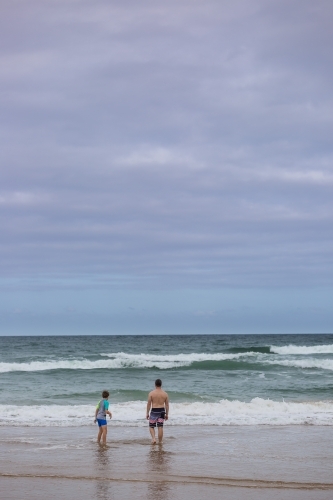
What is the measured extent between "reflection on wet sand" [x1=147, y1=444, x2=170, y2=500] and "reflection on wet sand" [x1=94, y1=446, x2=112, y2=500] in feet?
2.26

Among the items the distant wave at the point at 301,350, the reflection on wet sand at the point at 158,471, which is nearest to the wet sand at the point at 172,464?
the reflection on wet sand at the point at 158,471

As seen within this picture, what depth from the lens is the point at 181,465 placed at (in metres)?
11.2

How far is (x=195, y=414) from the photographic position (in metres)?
18.3

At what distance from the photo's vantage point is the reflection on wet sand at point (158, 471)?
9.12 metres

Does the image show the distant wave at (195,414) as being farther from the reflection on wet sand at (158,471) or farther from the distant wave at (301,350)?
the distant wave at (301,350)

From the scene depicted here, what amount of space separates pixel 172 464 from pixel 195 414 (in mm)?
7100

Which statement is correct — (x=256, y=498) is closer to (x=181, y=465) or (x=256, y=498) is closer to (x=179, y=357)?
(x=181, y=465)

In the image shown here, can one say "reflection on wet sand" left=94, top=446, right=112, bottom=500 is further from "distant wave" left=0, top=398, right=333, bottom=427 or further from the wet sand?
"distant wave" left=0, top=398, right=333, bottom=427

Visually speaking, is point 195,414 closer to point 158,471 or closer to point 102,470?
point 158,471

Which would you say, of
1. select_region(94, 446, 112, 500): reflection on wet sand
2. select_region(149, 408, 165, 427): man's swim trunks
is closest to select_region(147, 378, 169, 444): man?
select_region(149, 408, 165, 427): man's swim trunks

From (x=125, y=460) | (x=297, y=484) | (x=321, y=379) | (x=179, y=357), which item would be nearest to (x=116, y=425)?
(x=125, y=460)

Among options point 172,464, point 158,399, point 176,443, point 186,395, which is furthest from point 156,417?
point 186,395

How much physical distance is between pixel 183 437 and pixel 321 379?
1681cm

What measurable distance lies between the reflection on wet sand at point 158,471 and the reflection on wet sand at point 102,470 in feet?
2.26
